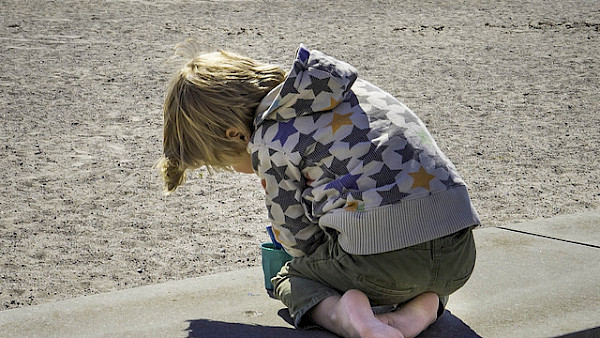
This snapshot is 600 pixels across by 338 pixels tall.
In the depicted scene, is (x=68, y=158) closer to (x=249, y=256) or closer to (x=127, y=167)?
(x=127, y=167)

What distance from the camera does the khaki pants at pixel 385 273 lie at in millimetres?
2490

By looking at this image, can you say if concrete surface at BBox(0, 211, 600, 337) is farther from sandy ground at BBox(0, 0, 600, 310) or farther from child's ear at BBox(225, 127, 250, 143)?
sandy ground at BBox(0, 0, 600, 310)

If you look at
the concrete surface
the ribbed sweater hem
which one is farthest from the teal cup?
the ribbed sweater hem

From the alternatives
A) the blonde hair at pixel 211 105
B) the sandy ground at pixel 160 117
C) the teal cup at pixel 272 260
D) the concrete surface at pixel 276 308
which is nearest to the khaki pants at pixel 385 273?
the concrete surface at pixel 276 308

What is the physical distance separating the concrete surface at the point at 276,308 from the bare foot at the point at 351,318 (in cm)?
6

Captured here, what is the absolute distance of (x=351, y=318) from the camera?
2402 millimetres

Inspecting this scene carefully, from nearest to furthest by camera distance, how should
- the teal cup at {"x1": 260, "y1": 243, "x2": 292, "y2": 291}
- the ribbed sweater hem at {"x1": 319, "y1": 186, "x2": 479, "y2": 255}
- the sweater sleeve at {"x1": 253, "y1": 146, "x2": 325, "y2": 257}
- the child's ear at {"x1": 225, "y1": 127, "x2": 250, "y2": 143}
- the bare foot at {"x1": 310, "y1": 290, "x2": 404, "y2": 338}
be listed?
1. the bare foot at {"x1": 310, "y1": 290, "x2": 404, "y2": 338}
2. the ribbed sweater hem at {"x1": 319, "y1": 186, "x2": 479, "y2": 255}
3. the sweater sleeve at {"x1": 253, "y1": 146, "x2": 325, "y2": 257}
4. the child's ear at {"x1": 225, "y1": 127, "x2": 250, "y2": 143}
5. the teal cup at {"x1": 260, "y1": 243, "x2": 292, "y2": 291}

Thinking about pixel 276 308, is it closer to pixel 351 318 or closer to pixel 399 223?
pixel 351 318

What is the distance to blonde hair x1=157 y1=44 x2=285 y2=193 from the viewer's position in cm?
264

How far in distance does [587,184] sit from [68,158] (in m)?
3.36

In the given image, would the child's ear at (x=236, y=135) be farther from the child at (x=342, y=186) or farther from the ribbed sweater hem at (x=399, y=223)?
the ribbed sweater hem at (x=399, y=223)

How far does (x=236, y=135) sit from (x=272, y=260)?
0.53m

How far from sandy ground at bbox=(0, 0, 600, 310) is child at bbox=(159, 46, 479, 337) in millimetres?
456

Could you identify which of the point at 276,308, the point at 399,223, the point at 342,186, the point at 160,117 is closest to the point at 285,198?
the point at 342,186
